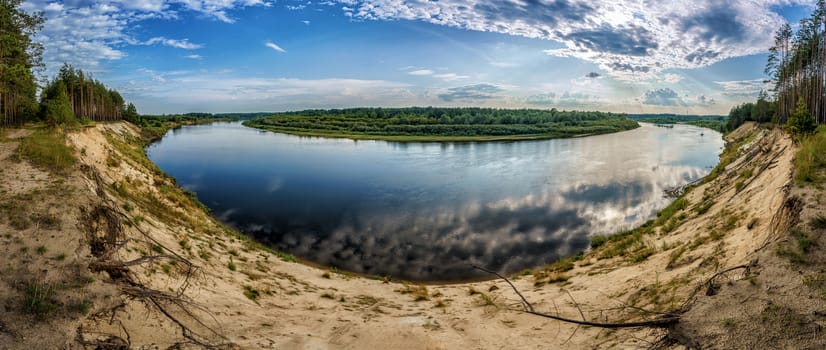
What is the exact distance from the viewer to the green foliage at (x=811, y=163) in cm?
819

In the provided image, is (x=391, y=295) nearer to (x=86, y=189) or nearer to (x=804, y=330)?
(x=86, y=189)

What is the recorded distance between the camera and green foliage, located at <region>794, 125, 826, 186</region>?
322 inches

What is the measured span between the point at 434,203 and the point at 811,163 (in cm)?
1953

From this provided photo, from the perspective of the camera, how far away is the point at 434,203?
87.1ft

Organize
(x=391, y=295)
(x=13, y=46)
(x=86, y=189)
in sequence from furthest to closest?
(x=13, y=46) < (x=391, y=295) < (x=86, y=189)

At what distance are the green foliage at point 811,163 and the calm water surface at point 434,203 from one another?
30.0ft

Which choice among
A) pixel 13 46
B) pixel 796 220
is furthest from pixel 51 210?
pixel 13 46

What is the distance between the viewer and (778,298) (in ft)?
17.8

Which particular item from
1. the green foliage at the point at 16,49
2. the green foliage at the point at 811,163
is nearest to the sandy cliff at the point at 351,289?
the green foliage at the point at 811,163

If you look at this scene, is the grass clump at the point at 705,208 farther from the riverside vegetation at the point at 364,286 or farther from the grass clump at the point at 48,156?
the grass clump at the point at 48,156

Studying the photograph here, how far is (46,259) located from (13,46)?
25.2m

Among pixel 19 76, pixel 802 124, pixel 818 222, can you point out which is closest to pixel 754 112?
pixel 802 124

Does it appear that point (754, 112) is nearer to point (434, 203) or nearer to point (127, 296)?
point (434, 203)

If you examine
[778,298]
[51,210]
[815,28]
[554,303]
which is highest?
[815,28]
